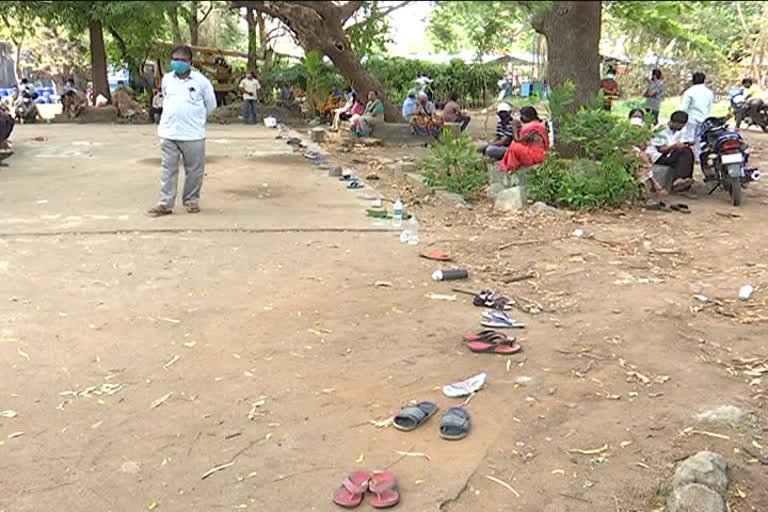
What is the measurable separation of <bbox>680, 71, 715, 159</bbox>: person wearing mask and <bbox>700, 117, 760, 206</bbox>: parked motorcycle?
1.85ft

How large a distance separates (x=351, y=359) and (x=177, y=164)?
152 inches

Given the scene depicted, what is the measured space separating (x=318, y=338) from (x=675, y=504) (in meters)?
2.24

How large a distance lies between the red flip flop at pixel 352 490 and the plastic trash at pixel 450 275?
2625 millimetres

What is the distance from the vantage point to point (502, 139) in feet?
31.5

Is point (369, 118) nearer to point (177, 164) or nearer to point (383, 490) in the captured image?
point (177, 164)

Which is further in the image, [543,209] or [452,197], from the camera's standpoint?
[452,197]

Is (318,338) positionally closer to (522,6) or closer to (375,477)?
(375,477)

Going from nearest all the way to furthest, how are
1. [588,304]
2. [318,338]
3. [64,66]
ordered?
[318,338], [588,304], [64,66]

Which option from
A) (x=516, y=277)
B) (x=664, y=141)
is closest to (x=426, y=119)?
(x=664, y=141)

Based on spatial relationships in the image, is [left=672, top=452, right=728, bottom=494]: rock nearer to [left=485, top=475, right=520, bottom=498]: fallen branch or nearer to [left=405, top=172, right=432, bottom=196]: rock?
[left=485, top=475, right=520, bottom=498]: fallen branch

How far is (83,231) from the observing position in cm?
645

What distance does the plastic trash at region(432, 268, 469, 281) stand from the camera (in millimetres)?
5332

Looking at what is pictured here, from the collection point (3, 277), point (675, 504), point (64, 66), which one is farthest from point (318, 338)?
point (64, 66)

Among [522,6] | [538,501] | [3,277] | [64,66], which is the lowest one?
[538,501]
